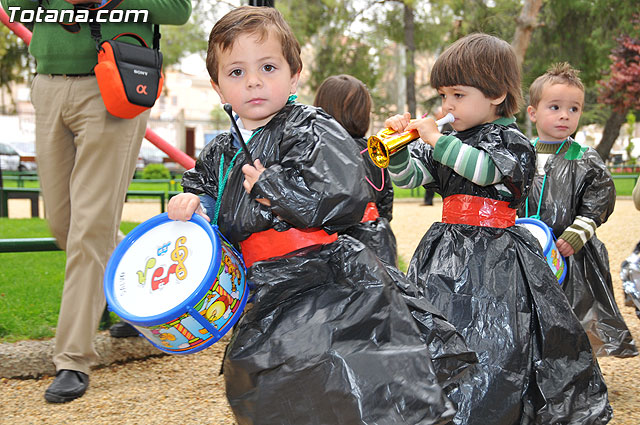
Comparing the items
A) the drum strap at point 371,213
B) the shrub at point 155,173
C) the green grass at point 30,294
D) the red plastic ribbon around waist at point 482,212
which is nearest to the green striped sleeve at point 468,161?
the red plastic ribbon around waist at point 482,212

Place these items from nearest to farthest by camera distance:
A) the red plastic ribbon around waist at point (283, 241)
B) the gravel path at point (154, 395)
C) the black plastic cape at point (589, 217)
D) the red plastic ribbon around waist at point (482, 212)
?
the red plastic ribbon around waist at point (283, 241) → the red plastic ribbon around waist at point (482, 212) → the gravel path at point (154, 395) → the black plastic cape at point (589, 217)

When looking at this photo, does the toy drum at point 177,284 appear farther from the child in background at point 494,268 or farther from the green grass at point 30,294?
the green grass at point 30,294

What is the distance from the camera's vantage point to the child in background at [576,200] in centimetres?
336

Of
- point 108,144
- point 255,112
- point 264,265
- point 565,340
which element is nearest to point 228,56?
A: point 255,112

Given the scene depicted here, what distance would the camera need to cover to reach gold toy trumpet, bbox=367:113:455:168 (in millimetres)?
2346

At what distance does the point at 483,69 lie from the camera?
8.24 feet

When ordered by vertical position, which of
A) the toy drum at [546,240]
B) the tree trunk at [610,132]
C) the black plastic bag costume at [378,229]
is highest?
the toy drum at [546,240]

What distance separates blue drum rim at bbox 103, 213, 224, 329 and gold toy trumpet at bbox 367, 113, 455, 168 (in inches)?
27.3

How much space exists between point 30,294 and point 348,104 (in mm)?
2303

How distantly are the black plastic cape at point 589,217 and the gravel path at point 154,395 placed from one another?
28cm

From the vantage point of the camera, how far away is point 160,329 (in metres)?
1.78

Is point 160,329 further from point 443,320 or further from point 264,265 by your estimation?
point 443,320

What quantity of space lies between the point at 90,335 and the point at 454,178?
168cm

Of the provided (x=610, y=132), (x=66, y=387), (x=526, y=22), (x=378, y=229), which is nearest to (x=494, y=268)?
(x=378, y=229)
